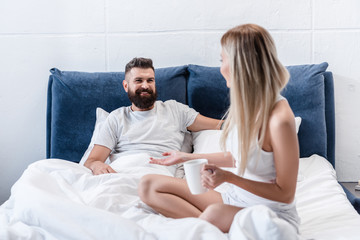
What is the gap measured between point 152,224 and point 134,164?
2.01 feet

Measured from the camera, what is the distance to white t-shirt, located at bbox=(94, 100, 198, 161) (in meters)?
2.20

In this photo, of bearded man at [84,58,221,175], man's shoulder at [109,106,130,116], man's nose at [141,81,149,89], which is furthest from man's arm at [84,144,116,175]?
man's nose at [141,81,149,89]

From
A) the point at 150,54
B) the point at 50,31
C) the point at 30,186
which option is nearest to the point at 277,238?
the point at 30,186

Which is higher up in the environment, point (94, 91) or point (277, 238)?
point (94, 91)

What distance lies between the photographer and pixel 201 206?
155 cm

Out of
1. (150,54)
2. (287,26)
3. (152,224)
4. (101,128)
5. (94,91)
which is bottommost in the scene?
(152,224)

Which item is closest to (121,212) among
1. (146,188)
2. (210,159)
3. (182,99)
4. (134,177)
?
(146,188)

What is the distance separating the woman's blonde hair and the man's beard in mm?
990

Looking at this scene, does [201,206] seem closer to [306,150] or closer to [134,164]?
[134,164]

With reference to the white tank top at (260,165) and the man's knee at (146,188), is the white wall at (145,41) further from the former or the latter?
the white tank top at (260,165)

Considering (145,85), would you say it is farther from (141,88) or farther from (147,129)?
(147,129)

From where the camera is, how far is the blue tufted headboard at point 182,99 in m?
2.30

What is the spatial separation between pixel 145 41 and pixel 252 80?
58.2 inches

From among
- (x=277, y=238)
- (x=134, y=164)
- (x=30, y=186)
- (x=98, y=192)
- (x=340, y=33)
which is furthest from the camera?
(x=340, y=33)
